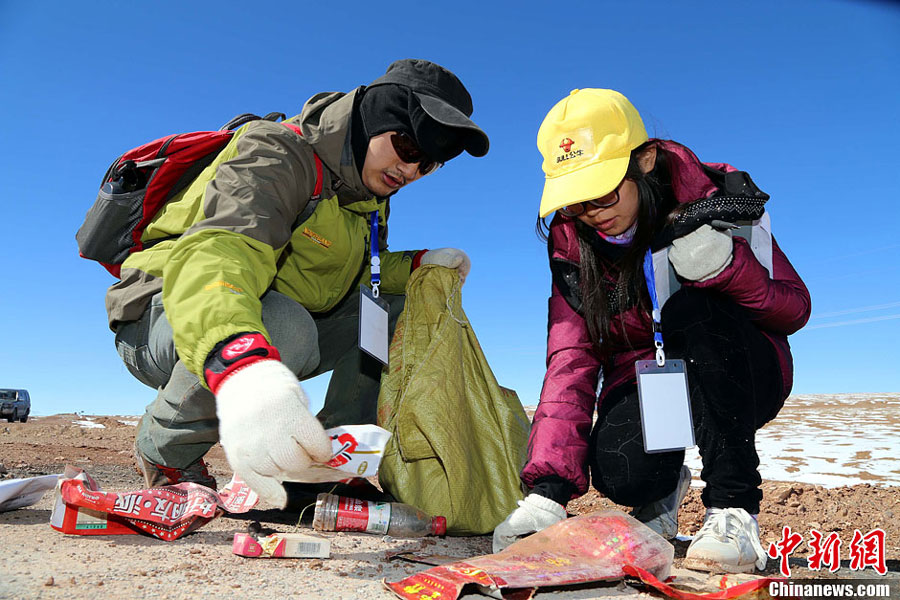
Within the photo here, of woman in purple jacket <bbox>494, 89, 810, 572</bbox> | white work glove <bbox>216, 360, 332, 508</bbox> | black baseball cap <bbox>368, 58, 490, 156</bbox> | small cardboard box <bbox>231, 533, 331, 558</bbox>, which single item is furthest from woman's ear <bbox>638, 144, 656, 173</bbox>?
small cardboard box <bbox>231, 533, 331, 558</bbox>

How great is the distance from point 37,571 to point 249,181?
1.07 m

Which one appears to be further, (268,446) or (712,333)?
(712,333)

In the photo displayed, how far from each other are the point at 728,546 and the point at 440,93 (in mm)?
1692

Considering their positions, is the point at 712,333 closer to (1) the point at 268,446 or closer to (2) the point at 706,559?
(2) the point at 706,559

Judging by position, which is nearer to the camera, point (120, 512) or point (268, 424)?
point (268, 424)

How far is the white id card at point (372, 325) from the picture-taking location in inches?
92.6

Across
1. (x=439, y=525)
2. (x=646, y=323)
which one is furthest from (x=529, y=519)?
(x=646, y=323)

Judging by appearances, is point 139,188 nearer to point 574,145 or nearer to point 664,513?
point 574,145

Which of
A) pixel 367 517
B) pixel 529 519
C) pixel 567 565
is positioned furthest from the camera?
pixel 367 517

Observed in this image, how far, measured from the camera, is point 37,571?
124cm

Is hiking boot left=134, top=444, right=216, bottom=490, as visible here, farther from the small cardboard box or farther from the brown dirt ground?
the small cardboard box

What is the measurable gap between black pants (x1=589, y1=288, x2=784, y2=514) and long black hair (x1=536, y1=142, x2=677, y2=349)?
0.48 feet

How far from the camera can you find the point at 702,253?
1824 mm

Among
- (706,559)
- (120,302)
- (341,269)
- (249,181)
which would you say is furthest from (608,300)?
(120,302)
